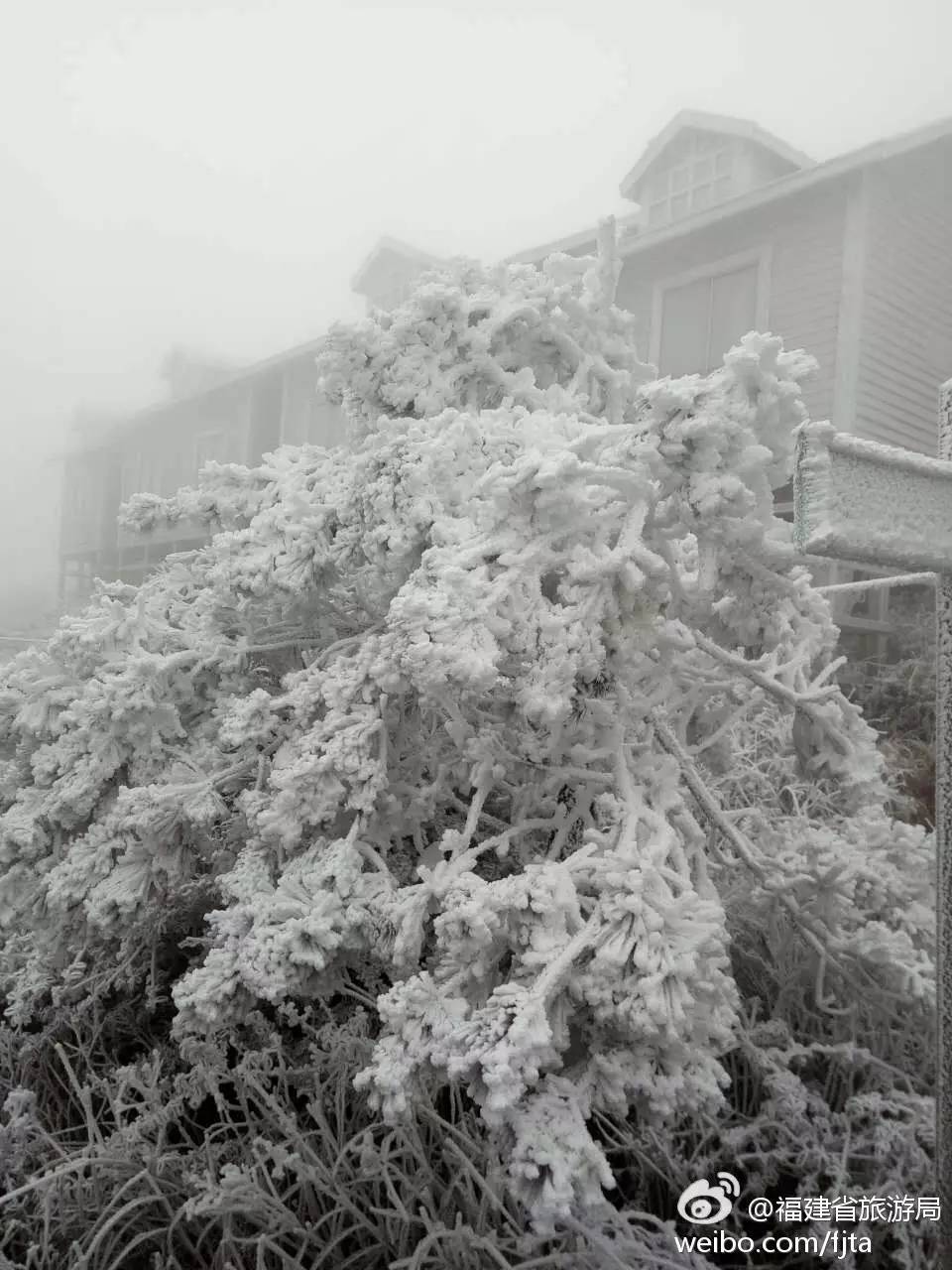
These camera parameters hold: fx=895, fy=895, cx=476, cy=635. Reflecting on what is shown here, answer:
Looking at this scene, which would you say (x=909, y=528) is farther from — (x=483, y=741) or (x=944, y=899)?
(x=483, y=741)

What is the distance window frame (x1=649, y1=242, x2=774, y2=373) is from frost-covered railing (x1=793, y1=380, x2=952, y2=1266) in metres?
4.65

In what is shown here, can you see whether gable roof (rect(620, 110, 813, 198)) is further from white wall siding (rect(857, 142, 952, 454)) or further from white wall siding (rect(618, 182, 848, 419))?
white wall siding (rect(857, 142, 952, 454))

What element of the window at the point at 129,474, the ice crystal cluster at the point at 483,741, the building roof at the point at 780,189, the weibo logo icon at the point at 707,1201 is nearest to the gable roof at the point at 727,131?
the building roof at the point at 780,189

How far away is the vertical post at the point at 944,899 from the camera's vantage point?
1051 mm

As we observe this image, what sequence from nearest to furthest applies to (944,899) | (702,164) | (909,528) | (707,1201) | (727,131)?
(909,528), (944,899), (707,1201), (727,131), (702,164)

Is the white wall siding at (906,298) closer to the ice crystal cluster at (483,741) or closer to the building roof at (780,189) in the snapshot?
the building roof at (780,189)

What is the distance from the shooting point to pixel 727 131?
6328mm

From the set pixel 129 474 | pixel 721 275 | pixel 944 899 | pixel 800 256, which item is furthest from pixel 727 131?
pixel 129 474

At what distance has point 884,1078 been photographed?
149 cm

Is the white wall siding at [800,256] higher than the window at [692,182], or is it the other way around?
the window at [692,182]

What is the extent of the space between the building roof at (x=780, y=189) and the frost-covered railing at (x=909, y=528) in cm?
386

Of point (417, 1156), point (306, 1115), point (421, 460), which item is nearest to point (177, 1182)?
point (306, 1115)

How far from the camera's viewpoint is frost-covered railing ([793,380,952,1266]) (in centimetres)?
88

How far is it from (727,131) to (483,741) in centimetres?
648
